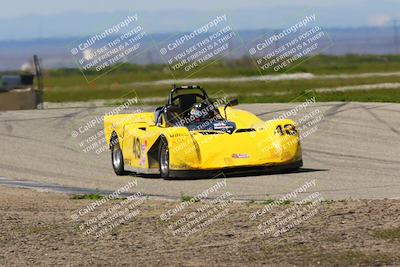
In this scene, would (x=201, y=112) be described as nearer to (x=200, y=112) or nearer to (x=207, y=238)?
(x=200, y=112)

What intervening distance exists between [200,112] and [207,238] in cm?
840

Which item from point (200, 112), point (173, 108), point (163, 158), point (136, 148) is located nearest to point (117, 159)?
point (136, 148)

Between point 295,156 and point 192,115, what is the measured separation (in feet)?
7.22

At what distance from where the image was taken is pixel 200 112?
65.5 feet

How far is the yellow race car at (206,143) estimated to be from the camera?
18.4m

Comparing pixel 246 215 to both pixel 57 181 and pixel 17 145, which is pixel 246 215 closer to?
pixel 57 181

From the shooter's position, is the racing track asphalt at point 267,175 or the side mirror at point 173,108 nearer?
the racing track asphalt at point 267,175

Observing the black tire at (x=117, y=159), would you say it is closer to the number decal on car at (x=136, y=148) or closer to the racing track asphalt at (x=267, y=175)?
the racing track asphalt at (x=267, y=175)

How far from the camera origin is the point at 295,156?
18688 millimetres

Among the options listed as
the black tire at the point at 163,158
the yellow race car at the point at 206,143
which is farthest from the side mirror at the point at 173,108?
the black tire at the point at 163,158

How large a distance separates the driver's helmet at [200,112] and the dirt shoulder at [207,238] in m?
5.71

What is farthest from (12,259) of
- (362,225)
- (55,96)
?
(55,96)

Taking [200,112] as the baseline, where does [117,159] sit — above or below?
below

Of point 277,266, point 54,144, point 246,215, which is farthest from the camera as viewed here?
point 54,144
